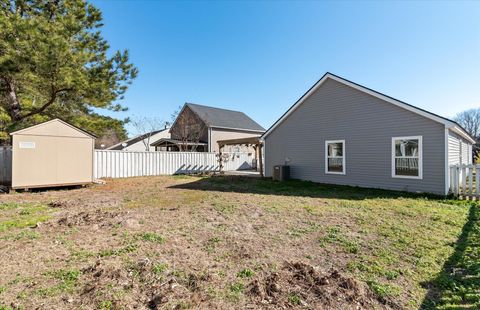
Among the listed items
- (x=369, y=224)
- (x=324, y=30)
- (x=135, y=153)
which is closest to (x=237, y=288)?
(x=369, y=224)

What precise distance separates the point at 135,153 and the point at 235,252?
43.9 feet

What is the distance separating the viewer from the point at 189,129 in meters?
25.3

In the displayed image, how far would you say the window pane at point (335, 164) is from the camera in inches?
430

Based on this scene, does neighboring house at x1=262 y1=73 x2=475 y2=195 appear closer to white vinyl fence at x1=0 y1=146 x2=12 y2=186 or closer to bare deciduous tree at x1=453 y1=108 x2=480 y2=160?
white vinyl fence at x1=0 y1=146 x2=12 y2=186

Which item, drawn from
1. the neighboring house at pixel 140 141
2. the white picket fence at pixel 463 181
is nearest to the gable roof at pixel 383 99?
the white picket fence at pixel 463 181

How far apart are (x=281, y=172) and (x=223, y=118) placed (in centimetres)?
1539

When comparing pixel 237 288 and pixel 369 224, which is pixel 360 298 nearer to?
pixel 237 288

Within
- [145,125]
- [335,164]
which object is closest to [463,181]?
[335,164]

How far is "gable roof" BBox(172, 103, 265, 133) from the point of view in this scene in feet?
81.4

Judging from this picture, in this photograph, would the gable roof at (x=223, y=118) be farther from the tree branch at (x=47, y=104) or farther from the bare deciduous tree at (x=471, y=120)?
the bare deciduous tree at (x=471, y=120)

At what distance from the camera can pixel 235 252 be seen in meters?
3.63

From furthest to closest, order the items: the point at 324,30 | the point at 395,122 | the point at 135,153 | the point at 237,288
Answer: the point at 135,153 < the point at 324,30 < the point at 395,122 < the point at 237,288

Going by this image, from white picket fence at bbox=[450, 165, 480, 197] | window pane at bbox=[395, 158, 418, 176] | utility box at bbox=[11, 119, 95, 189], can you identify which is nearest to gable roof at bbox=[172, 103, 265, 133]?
utility box at bbox=[11, 119, 95, 189]

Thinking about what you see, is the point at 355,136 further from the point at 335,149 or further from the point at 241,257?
the point at 241,257
